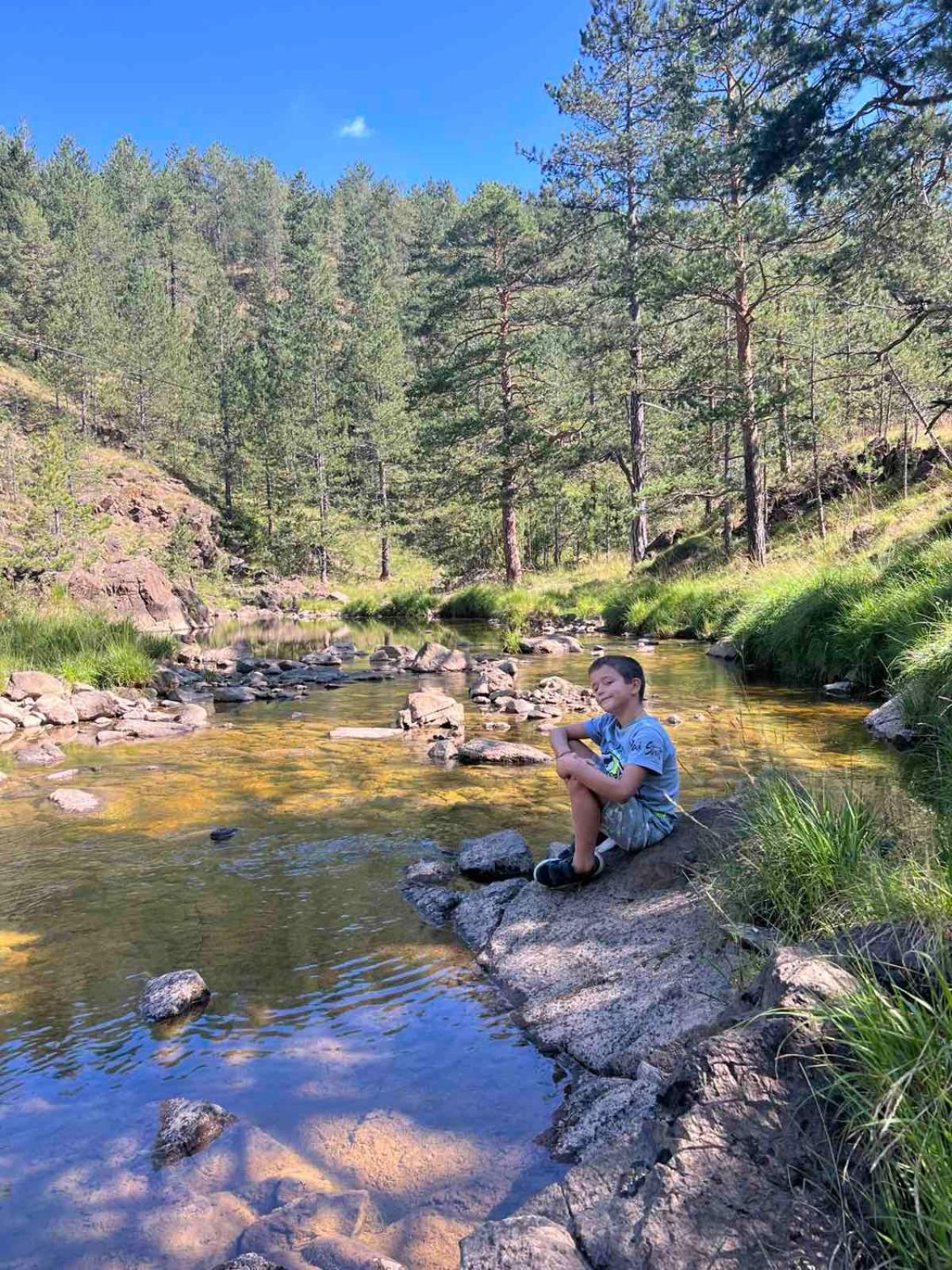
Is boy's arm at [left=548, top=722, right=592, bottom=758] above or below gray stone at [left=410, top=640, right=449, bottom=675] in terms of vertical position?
below

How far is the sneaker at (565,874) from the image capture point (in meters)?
4.79

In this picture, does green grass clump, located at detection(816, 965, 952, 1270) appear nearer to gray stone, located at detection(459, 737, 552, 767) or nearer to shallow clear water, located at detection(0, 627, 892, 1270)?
shallow clear water, located at detection(0, 627, 892, 1270)

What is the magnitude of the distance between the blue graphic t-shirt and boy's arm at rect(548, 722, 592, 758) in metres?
0.05

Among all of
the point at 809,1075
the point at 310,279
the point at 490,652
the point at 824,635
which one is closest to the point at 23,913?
the point at 809,1075

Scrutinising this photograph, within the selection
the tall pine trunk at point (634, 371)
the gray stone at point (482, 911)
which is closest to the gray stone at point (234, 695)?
the gray stone at point (482, 911)

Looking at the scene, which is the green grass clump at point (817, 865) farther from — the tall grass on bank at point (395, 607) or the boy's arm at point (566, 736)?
the tall grass on bank at point (395, 607)

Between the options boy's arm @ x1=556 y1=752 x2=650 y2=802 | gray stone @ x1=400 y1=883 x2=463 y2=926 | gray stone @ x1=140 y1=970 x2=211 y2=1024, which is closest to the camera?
gray stone @ x1=140 y1=970 x2=211 y2=1024

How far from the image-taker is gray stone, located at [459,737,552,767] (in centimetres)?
894

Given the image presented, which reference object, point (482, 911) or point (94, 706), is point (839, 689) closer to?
point (482, 911)

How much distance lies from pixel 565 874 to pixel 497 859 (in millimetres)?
1021

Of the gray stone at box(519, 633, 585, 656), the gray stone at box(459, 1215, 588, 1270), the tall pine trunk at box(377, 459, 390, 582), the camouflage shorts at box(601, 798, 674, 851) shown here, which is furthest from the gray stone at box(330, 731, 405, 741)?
the tall pine trunk at box(377, 459, 390, 582)

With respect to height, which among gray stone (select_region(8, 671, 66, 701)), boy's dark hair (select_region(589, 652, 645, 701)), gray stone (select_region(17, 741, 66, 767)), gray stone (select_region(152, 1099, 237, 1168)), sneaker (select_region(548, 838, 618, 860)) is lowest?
gray stone (select_region(152, 1099, 237, 1168))

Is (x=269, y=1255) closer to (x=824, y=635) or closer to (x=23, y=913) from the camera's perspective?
(x=23, y=913)

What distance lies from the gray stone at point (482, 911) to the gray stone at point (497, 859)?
0.31 meters
